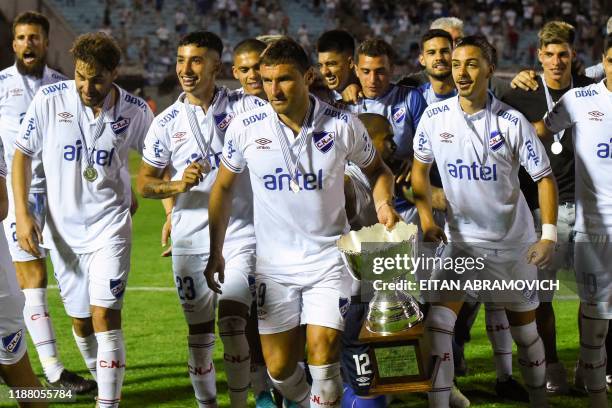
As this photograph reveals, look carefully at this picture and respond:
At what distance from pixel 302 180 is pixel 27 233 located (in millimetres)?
1640

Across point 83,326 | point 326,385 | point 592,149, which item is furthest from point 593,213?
point 83,326

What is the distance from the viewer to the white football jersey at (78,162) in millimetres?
5914

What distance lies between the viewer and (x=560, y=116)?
5.91 m

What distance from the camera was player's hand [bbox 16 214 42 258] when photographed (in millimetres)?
5703

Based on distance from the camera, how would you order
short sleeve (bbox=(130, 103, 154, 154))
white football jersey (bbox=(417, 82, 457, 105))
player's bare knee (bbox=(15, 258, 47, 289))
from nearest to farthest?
A: 1. short sleeve (bbox=(130, 103, 154, 154))
2. white football jersey (bbox=(417, 82, 457, 105))
3. player's bare knee (bbox=(15, 258, 47, 289))

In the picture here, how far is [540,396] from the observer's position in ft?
19.2

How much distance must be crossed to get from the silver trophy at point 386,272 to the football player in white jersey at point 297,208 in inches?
8.2

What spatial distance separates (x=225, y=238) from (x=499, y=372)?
6.72 ft

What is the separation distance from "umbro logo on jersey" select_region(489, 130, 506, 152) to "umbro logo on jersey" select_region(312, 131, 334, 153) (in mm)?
948

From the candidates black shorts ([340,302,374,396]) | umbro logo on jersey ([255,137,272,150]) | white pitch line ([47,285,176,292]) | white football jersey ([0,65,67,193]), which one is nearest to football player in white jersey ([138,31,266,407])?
umbro logo on jersey ([255,137,272,150])

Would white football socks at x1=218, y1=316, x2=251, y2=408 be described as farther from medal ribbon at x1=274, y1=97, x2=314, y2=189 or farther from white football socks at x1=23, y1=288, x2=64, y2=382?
white football socks at x1=23, y1=288, x2=64, y2=382

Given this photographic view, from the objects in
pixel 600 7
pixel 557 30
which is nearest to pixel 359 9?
pixel 600 7

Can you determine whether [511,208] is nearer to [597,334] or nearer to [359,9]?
[597,334]

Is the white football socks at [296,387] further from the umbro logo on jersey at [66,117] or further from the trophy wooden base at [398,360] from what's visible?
the umbro logo on jersey at [66,117]
